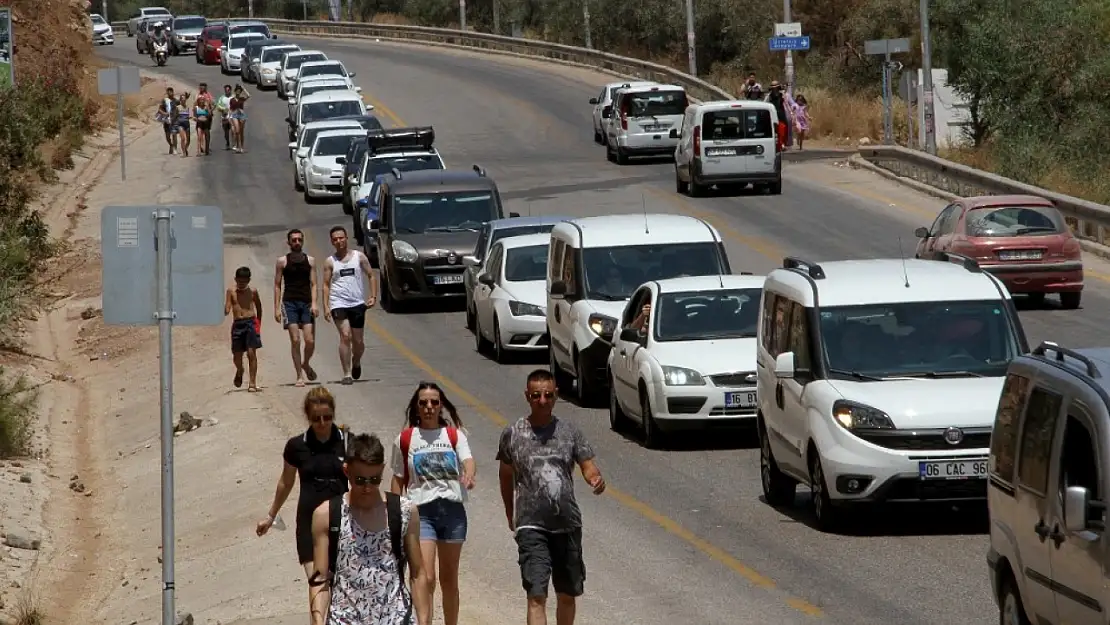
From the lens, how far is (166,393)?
1019 centimetres

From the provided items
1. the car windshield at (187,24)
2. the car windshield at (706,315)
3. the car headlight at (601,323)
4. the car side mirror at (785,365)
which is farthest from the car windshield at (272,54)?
the car side mirror at (785,365)

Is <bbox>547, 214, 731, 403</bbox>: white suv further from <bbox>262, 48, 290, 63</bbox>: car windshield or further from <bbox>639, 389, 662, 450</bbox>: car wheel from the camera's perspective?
<bbox>262, 48, 290, 63</bbox>: car windshield

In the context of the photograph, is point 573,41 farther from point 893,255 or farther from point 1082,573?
point 1082,573

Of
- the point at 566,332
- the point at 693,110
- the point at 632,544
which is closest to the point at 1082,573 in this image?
the point at 632,544

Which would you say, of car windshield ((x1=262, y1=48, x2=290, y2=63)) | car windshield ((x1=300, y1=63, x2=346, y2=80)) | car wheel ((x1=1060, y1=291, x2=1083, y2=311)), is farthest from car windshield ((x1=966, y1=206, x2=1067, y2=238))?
car windshield ((x1=262, y1=48, x2=290, y2=63))

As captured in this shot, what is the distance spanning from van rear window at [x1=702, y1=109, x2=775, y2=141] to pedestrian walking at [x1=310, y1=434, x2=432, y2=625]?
30785 millimetres

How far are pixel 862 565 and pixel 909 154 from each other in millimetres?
28979

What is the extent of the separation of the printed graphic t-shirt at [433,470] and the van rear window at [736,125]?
93.8 feet

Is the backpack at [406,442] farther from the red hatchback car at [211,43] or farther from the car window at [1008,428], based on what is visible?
the red hatchback car at [211,43]

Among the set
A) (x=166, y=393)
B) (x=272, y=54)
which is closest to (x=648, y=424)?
(x=166, y=393)

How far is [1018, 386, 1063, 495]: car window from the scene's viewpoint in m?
8.74

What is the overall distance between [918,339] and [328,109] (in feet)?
120

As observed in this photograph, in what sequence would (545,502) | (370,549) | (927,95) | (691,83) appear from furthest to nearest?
(691,83) < (927,95) < (545,502) < (370,549)

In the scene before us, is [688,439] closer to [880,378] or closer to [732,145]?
[880,378]
